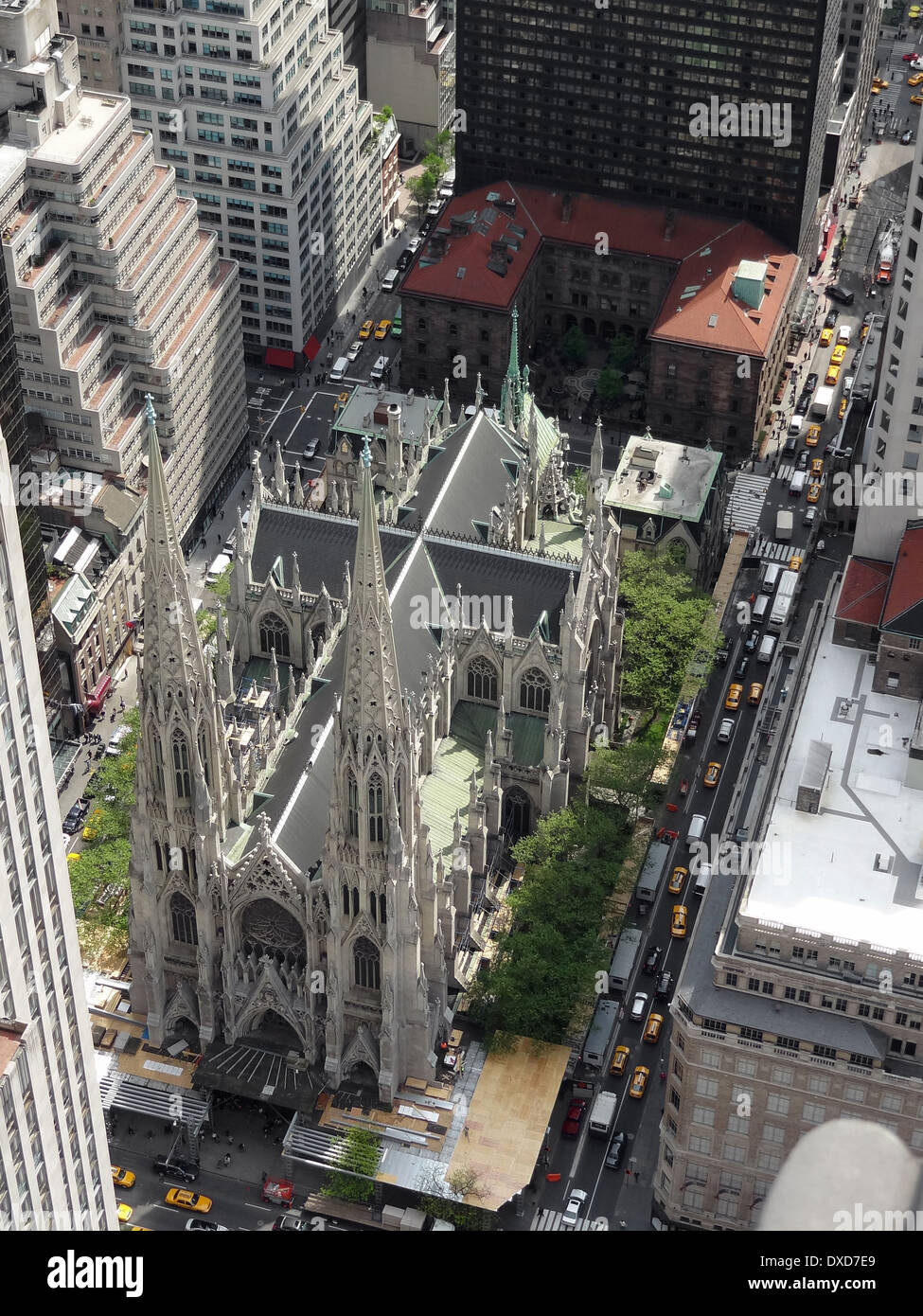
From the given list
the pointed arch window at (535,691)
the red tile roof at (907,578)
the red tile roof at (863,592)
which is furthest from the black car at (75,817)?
the red tile roof at (907,578)

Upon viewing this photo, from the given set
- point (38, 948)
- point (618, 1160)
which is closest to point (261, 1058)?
point (618, 1160)

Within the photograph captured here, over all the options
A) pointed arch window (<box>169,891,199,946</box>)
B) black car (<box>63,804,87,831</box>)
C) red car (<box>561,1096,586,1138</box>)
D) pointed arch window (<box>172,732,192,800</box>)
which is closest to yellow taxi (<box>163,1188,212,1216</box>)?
pointed arch window (<box>169,891,199,946</box>)

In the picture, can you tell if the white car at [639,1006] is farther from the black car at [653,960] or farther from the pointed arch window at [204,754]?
the pointed arch window at [204,754]

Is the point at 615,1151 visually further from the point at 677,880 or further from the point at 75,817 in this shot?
the point at 75,817

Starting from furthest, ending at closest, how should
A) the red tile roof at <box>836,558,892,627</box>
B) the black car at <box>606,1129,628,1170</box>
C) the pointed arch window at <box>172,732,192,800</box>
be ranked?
1. the red tile roof at <box>836,558,892,627</box>
2. the black car at <box>606,1129,628,1170</box>
3. the pointed arch window at <box>172,732,192,800</box>

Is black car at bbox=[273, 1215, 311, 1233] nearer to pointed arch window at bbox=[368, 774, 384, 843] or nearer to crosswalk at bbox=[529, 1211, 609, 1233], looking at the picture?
crosswalk at bbox=[529, 1211, 609, 1233]

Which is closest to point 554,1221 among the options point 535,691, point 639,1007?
point 639,1007

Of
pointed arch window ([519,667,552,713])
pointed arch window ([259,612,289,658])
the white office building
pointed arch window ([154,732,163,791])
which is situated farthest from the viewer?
the white office building
